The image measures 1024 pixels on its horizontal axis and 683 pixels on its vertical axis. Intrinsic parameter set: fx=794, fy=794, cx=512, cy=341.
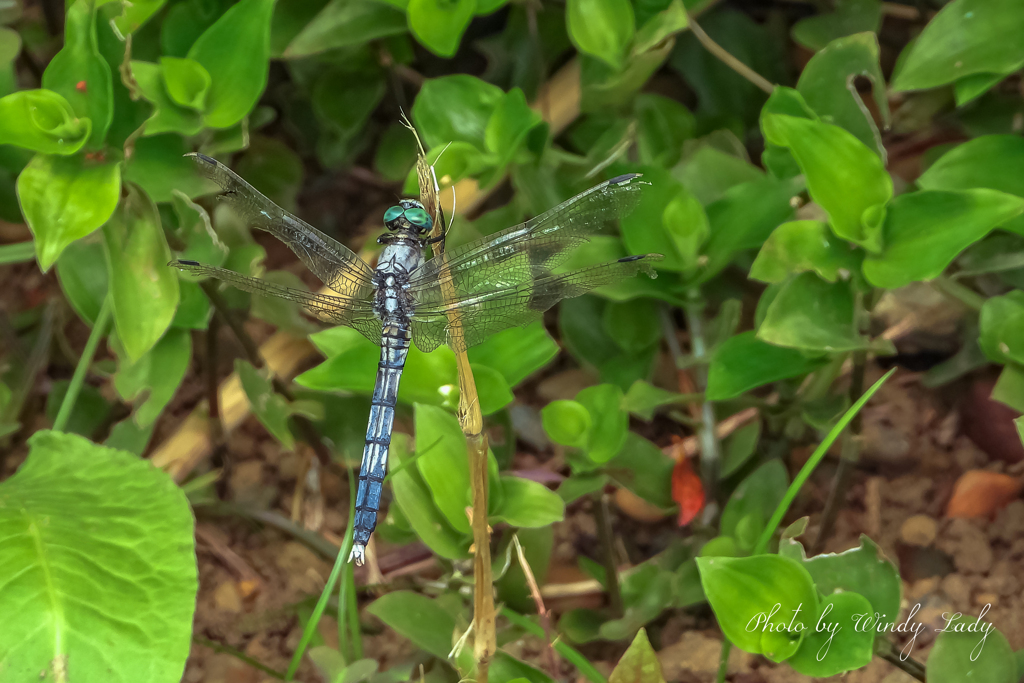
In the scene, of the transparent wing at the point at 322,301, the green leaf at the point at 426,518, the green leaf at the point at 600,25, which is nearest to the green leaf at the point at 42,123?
the transparent wing at the point at 322,301

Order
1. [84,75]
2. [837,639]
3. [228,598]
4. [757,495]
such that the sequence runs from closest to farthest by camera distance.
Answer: [837,639] → [84,75] → [757,495] → [228,598]

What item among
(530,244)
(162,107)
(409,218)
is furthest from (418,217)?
(162,107)

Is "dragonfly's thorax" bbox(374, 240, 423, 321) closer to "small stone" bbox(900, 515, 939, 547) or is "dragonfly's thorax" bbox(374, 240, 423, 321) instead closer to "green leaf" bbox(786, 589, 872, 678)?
"green leaf" bbox(786, 589, 872, 678)

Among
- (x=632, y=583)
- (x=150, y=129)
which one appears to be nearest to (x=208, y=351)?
(x=150, y=129)

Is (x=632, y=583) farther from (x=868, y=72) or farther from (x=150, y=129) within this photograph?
(x=150, y=129)

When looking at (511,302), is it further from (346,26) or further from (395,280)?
(346,26)

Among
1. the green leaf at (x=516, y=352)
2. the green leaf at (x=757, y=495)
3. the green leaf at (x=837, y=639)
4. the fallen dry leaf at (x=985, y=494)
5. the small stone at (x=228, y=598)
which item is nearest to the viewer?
the green leaf at (x=837, y=639)

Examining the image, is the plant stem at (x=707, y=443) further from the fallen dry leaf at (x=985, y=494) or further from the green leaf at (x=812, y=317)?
the fallen dry leaf at (x=985, y=494)
